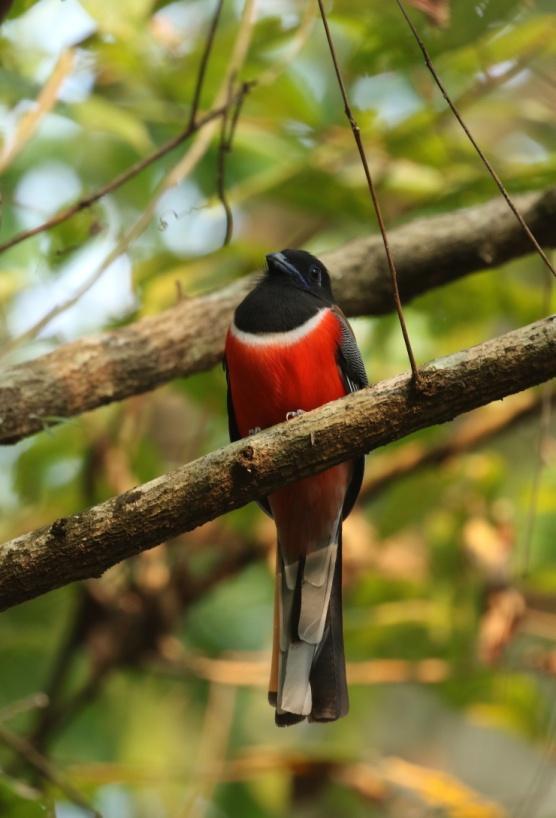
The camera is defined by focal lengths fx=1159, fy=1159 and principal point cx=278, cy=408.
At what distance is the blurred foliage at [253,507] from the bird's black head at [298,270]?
0.42 m

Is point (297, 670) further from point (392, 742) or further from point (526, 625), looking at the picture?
point (392, 742)

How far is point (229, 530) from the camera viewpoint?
5801 millimetres

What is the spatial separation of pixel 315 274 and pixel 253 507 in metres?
1.55

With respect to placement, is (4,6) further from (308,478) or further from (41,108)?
(308,478)

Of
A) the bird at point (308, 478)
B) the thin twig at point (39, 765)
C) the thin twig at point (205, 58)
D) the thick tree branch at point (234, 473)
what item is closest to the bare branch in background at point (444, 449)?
the bird at point (308, 478)

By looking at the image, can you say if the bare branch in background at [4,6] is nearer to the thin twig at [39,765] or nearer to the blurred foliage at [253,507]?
the blurred foliage at [253,507]

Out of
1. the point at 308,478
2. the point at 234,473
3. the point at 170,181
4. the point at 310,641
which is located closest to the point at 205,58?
the point at 170,181

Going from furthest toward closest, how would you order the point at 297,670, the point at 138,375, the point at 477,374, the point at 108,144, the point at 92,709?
the point at 108,144, the point at 92,709, the point at 138,375, the point at 297,670, the point at 477,374

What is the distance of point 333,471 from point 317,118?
2.16 m

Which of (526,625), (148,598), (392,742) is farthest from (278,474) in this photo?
(392,742)

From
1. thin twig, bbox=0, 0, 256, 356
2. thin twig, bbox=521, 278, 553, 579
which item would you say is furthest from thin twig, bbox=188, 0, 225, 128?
thin twig, bbox=521, 278, 553, 579

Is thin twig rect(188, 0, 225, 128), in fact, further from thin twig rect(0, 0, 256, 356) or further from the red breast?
the red breast

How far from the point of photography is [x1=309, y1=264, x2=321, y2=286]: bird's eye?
4289 millimetres

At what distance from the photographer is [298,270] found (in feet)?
13.9
